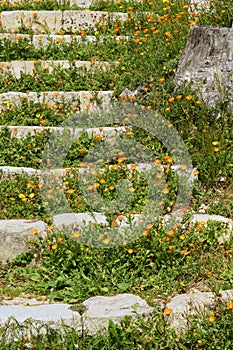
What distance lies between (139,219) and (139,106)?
1917 mm

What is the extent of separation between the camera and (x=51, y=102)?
6.96 metres

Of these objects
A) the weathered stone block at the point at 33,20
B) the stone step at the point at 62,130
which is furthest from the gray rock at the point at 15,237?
the weathered stone block at the point at 33,20

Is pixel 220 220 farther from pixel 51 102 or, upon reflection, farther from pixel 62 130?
pixel 51 102

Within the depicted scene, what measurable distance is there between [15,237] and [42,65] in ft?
10.9

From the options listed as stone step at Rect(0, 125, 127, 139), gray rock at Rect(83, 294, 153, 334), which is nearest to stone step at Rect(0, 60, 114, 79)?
stone step at Rect(0, 125, 127, 139)

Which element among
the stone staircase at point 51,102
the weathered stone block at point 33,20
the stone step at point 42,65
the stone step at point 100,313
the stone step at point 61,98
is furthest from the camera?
the weathered stone block at point 33,20

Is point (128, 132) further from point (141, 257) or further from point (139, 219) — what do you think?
point (141, 257)

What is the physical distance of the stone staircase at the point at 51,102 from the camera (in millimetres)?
3984

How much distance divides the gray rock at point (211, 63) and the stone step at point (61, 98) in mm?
1088

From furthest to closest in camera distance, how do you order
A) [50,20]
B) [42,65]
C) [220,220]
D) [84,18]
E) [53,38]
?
[50,20]
[84,18]
[53,38]
[42,65]
[220,220]

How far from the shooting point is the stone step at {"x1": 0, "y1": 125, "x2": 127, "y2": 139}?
615 centimetres

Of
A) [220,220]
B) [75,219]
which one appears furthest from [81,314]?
[220,220]

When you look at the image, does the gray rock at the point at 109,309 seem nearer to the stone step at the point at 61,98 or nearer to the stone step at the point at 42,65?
the stone step at the point at 61,98

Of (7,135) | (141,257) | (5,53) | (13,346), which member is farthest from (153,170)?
(5,53)
